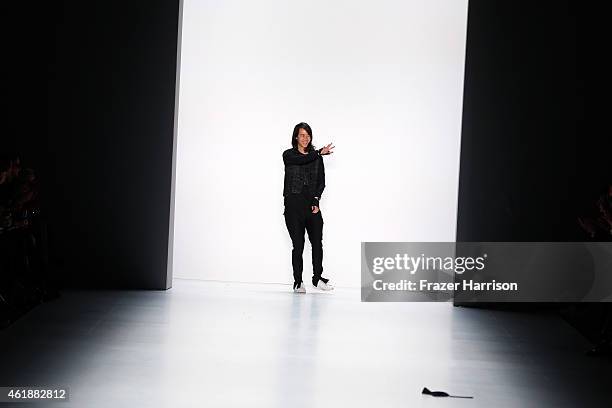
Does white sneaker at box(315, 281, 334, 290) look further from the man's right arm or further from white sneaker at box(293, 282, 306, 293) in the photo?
the man's right arm

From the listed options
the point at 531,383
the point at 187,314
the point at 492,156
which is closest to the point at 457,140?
the point at 492,156

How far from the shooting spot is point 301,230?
266 inches

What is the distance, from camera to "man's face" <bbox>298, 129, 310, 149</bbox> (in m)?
6.74

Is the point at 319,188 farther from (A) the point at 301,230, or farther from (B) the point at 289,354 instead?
(B) the point at 289,354

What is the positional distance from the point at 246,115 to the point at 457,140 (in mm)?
1534

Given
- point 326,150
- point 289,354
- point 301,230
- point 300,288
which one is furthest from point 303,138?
point 289,354

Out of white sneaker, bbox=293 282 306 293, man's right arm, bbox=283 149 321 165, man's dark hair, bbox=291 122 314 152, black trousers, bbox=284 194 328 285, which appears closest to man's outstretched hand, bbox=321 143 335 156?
man's right arm, bbox=283 149 321 165

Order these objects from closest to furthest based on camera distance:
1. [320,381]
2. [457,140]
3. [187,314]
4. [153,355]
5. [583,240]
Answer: [320,381], [153,355], [187,314], [583,240], [457,140]

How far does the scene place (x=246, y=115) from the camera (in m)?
7.17

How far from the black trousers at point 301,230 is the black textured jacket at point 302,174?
0.06 meters

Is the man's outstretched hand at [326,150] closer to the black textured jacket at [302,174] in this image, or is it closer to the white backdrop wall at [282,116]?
the black textured jacket at [302,174]

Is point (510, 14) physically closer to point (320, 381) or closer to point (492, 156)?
point (492, 156)

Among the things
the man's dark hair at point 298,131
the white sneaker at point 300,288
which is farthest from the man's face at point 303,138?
the white sneaker at point 300,288

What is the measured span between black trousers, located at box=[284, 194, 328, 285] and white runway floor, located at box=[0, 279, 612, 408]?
20.1 inches
